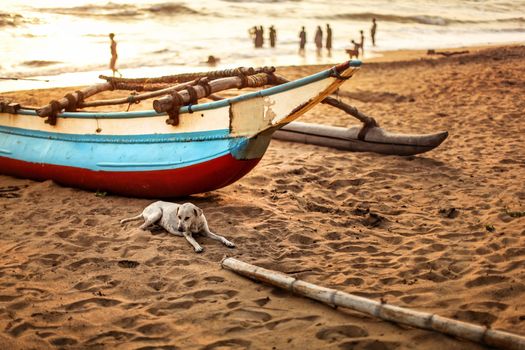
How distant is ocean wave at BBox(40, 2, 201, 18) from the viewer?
1245 inches

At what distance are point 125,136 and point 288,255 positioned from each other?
8.04ft

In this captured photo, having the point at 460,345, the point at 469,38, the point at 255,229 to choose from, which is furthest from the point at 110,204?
the point at 469,38

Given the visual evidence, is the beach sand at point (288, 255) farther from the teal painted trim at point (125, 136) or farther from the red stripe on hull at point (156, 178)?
the teal painted trim at point (125, 136)

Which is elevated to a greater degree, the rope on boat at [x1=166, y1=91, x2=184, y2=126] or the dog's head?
the rope on boat at [x1=166, y1=91, x2=184, y2=126]

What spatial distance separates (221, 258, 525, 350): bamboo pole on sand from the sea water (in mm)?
11878

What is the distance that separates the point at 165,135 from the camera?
6.02 meters

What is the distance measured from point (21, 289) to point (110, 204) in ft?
6.50

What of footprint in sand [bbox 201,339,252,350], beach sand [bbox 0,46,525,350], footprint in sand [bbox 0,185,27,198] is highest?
footprint in sand [bbox 0,185,27,198]

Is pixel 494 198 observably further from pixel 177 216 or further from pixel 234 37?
pixel 234 37

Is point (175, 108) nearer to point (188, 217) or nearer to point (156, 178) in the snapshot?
point (156, 178)

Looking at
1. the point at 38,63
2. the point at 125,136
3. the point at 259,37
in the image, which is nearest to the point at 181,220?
the point at 125,136

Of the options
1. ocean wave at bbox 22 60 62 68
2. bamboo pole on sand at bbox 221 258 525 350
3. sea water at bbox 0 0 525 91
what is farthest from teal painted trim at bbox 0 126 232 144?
ocean wave at bbox 22 60 62 68

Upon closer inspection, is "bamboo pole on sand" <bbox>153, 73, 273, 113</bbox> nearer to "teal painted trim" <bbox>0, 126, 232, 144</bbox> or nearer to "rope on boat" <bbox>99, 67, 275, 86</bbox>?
"rope on boat" <bbox>99, 67, 275, 86</bbox>

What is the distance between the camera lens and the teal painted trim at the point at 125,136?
5.75 m
